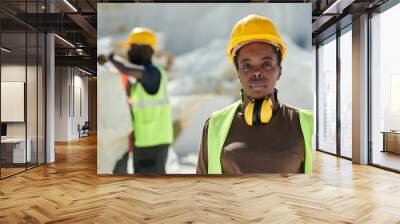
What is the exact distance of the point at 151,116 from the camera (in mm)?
6047

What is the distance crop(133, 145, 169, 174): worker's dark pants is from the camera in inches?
238

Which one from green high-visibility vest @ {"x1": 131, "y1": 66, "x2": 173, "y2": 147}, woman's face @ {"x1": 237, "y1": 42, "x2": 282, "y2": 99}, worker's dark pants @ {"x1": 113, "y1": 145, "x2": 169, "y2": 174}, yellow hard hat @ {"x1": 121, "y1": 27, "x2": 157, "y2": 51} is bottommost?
worker's dark pants @ {"x1": 113, "y1": 145, "x2": 169, "y2": 174}

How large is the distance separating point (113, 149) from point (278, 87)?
2711 millimetres

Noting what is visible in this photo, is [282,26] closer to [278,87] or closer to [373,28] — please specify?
[278,87]

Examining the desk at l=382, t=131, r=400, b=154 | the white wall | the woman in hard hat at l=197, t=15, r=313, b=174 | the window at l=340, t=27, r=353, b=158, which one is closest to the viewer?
the woman in hard hat at l=197, t=15, r=313, b=174

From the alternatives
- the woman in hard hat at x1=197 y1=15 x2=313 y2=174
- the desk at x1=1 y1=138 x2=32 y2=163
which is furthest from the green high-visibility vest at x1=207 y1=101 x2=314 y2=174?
the desk at x1=1 y1=138 x2=32 y2=163

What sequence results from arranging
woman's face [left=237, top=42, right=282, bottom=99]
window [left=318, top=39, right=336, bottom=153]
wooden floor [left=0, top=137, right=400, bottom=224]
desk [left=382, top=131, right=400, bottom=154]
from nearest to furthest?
wooden floor [left=0, top=137, right=400, bottom=224], woman's face [left=237, top=42, right=282, bottom=99], desk [left=382, top=131, right=400, bottom=154], window [left=318, top=39, right=336, bottom=153]

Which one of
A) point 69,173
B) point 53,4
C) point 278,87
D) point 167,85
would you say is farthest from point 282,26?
point 53,4

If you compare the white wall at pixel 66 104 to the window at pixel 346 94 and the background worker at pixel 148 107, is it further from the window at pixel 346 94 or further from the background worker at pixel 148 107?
the window at pixel 346 94

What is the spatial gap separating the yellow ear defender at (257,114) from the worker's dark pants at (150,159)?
135 centimetres

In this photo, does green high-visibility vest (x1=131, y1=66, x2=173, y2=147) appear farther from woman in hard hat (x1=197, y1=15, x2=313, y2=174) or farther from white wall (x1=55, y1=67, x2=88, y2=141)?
white wall (x1=55, y1=67, x2=88, y2=141)

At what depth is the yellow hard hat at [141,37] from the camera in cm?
603

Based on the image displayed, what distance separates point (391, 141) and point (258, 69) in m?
3.41

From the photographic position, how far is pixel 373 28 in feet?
26.0
